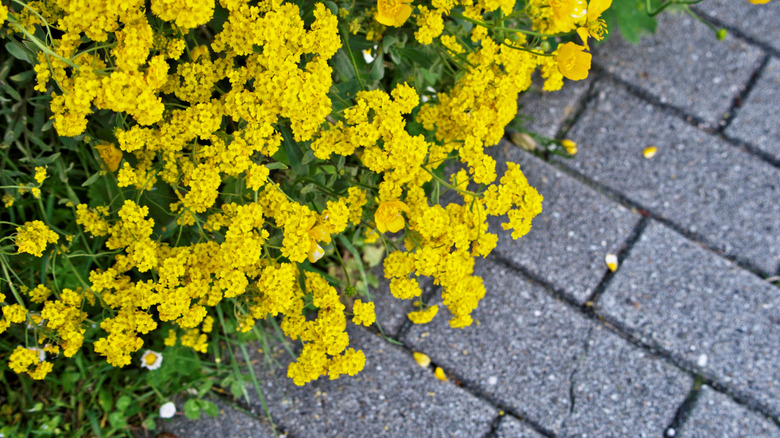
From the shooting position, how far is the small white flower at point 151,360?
183cm

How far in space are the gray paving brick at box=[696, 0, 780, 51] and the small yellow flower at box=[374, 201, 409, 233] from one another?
1804 mm

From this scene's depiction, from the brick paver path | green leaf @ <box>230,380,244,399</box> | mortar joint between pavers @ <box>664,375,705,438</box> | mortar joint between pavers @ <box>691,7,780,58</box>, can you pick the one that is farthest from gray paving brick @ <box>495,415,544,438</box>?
mortar joint between pavers @ <box>691,7,780,58</box>

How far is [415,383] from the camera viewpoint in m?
2.03

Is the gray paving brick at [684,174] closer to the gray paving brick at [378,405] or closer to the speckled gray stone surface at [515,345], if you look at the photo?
the speckled gray stone surface at [515,345]

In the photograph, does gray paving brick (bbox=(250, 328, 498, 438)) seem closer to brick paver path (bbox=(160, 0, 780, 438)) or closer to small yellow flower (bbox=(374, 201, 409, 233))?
brick paver path (bbox=(160, 0, 780, 438))

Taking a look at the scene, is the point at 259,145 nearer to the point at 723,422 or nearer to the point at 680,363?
the point at 680,363

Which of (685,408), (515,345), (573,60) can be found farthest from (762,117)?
(573,60)

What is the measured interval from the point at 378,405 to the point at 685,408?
962 millimetres

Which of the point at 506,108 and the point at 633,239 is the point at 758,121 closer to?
the point at 633,239

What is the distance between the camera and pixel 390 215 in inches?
56.4

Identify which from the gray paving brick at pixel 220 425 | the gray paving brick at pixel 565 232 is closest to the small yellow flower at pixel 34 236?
the gray paving brick at pixel 220 425

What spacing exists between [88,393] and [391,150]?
4.01ft

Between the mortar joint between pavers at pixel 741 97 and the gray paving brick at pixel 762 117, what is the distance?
0.03 feet

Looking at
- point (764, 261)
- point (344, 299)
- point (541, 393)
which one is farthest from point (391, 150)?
point (764, 261)
